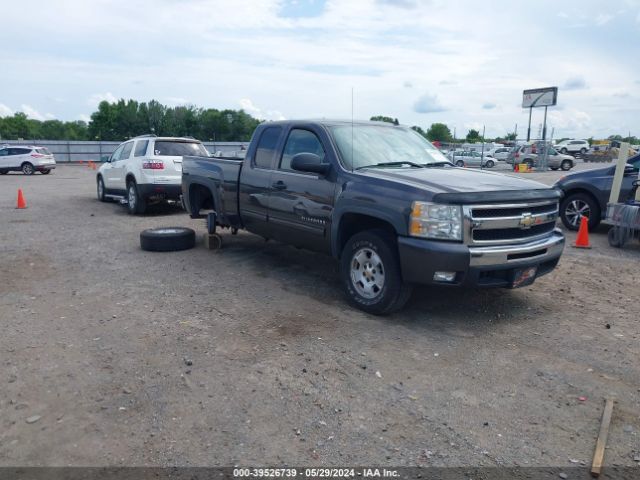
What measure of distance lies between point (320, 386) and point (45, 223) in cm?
927

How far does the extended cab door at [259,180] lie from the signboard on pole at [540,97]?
3950 centimetres

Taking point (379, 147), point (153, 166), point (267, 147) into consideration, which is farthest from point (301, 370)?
point (153, 166)

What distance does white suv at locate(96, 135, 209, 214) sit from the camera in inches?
461

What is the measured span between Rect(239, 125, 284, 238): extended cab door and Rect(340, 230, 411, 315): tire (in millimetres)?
1653

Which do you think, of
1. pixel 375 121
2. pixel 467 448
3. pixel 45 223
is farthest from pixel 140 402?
pixel 45 223

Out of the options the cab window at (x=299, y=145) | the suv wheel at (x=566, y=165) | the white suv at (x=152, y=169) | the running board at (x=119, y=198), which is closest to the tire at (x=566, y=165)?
the suv wheel at (x=566, y=165)

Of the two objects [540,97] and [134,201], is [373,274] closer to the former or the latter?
[134,201]

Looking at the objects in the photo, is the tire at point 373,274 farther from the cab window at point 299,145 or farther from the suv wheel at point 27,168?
the suv wheel at point 27,168

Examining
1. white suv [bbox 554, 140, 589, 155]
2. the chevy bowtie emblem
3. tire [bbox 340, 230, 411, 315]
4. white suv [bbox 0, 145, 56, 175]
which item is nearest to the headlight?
tire [bbox 340, 230, 411, 315]

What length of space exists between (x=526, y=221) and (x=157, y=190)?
342 inches

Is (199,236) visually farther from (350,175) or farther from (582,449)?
(582,449)

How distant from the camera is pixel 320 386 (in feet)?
12.7

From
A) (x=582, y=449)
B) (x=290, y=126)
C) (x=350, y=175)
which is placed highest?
(x=290, y=126)

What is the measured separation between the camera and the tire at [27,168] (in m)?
28.8
